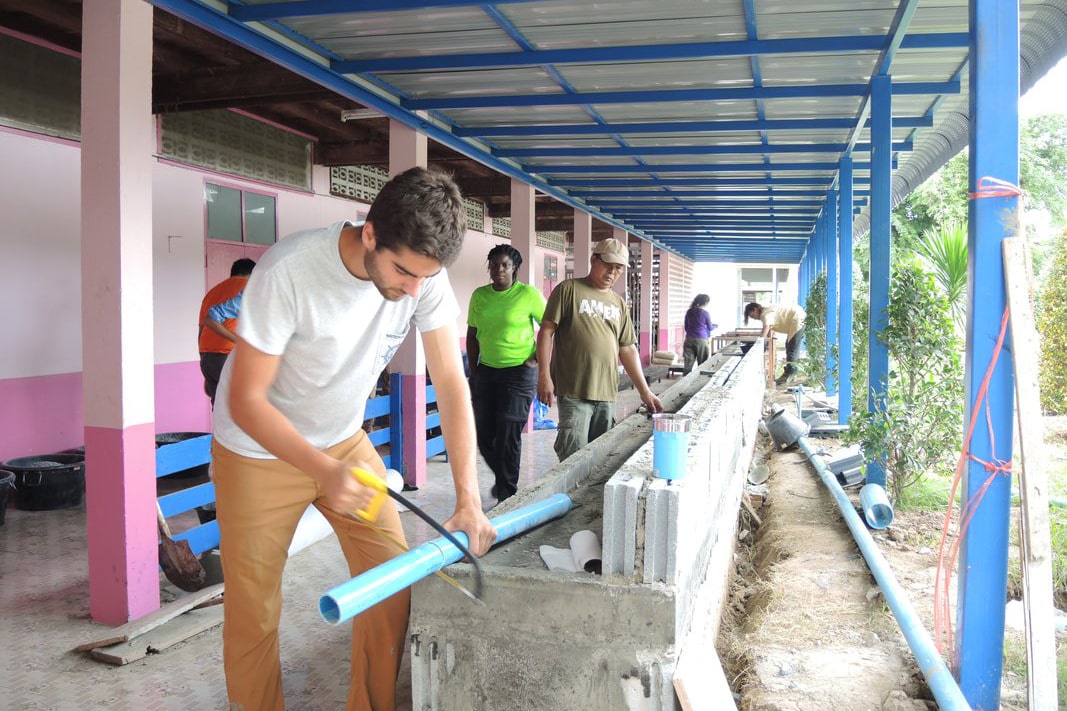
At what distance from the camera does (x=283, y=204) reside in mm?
9109

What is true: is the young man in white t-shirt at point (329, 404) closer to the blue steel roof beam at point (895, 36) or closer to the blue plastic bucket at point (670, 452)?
the blue plastic bucket at point (670, 452)

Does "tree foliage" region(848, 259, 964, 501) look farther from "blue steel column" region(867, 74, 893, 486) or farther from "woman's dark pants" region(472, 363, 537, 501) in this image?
"woman's dark pants" region(472, 363, 537, 501)

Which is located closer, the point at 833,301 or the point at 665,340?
the point at 833,301

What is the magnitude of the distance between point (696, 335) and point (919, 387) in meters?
8.58

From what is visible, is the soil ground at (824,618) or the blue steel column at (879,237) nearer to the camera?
the soil ground at (824,618)

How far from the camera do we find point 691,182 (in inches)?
420

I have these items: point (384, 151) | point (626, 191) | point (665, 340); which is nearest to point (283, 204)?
point (384, 151)

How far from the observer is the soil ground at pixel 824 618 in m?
2.96

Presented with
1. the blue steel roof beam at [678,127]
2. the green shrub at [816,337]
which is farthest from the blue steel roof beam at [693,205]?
the blue steel roof beam at [678,127]

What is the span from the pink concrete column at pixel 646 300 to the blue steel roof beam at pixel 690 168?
→ 25.8 feet

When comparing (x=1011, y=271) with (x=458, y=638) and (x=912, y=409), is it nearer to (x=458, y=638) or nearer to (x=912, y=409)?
(x=458, y=638)

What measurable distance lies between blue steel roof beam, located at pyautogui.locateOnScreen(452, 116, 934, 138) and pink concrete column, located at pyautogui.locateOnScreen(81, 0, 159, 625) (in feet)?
12.9

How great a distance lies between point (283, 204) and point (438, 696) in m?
7.66

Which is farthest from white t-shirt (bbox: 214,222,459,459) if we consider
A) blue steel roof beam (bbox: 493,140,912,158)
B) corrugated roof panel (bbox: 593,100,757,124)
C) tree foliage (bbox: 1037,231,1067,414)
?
tree foliage (bbox: 1037,231,1067,414)
